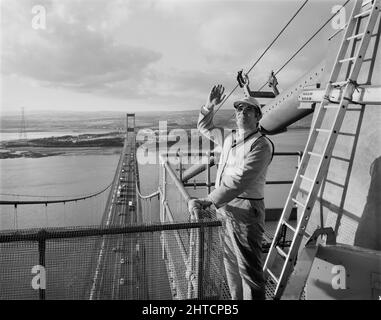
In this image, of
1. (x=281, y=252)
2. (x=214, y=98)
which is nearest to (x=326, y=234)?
(x=281, y=252)

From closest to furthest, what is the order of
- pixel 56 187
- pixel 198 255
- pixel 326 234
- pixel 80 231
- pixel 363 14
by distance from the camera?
pixel 80 231 → pixel 198 255 → pixel 326 234 → pixel 363 14 → pixel 56 187

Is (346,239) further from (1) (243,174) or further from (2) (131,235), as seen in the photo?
(2) (131,235)

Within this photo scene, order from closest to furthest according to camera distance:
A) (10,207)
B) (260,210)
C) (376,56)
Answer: (260,210)
(376,56)
(10,207)

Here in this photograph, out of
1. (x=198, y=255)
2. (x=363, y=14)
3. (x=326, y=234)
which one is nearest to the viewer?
(x=198, y=255)

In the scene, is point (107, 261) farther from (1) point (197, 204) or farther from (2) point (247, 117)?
(2) point (247, 117)

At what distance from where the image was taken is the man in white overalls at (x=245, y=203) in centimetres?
274

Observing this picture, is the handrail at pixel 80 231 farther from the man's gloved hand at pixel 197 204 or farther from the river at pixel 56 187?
the river at pixel 56 187

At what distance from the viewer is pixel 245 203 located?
282cm

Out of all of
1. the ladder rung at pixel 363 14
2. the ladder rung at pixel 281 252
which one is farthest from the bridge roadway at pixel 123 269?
the ladder rung at pixel 363 14

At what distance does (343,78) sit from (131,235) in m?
2.44

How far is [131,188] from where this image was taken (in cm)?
7912

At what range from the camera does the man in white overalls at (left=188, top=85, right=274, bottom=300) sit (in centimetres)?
274

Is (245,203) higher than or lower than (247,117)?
lower
